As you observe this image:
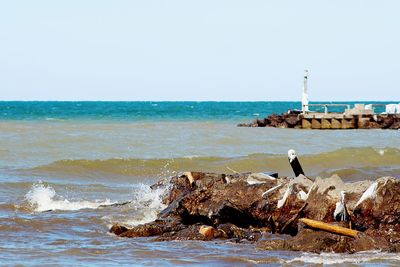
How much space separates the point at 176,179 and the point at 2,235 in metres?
3.70

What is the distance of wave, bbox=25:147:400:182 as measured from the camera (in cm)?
2467

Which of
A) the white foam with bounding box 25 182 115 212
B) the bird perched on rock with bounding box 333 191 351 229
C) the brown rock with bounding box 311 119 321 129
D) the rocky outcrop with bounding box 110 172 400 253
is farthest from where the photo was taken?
the brown rock with bounding box 311 119 321 129

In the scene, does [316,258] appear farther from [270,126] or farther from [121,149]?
[270,126]

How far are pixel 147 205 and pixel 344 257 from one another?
577cm

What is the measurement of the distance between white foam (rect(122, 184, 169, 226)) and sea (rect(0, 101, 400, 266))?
0.08 feet

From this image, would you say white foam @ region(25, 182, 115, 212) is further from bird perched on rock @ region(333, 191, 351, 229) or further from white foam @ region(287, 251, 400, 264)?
white foam @ region(287, 251, 400, 264)

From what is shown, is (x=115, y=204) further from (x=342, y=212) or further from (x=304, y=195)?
(x=342, y=212)

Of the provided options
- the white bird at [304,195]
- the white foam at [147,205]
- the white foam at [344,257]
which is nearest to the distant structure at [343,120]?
the white foam at [147,205]

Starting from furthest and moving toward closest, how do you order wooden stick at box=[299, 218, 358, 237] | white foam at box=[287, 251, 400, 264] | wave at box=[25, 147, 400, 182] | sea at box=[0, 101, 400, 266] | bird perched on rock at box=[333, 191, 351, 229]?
wave at box=[25, 147, 400, 182] < bird perched on rock at box=[333, 191, 351, 229] < wooden stick at box=[299, 218, 358, 237] < sea at box=[0, 101, 400, 266] < white foam at box=[287, 251, 400, 264]

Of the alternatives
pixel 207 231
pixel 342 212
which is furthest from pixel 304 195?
pixel 207 231

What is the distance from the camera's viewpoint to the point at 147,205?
15969 mm

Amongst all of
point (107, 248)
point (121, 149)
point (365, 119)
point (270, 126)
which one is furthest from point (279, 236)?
point (270, 126)

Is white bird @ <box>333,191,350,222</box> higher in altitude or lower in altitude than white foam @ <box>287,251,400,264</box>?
higher

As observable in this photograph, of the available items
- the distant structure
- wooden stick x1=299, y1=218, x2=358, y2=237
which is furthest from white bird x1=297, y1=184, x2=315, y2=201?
the distant structure
